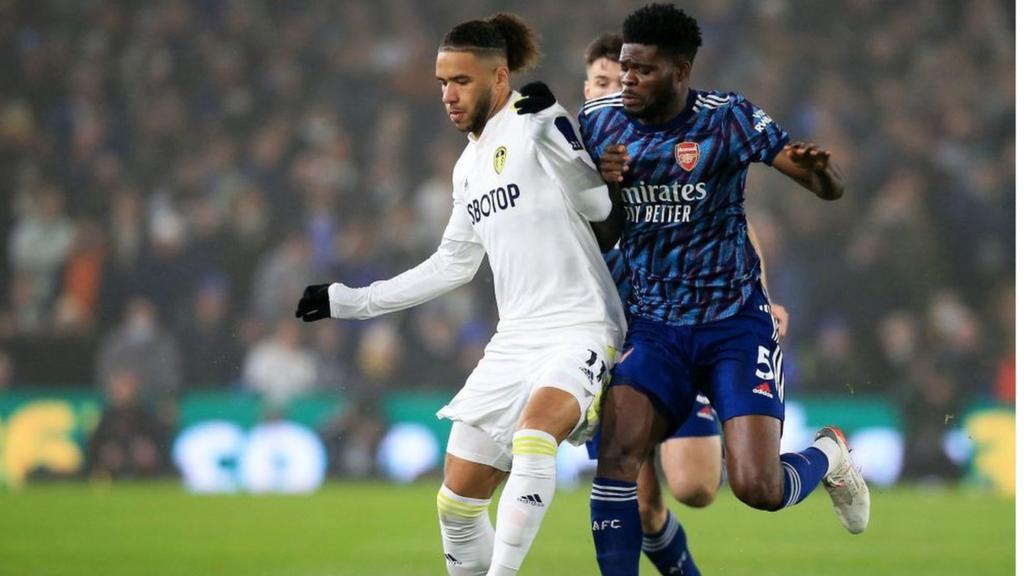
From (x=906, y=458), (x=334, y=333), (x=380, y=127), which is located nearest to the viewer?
(x=906, y=458)

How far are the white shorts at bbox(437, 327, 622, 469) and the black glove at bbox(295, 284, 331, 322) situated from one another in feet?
2.24

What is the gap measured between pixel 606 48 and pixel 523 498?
2.32 metres

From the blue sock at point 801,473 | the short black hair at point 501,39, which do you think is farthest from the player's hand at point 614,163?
the blue sock at point 801,473

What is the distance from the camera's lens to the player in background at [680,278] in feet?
16.7

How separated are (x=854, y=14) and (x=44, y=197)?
818 centimetres

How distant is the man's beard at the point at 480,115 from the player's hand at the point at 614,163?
53 cm

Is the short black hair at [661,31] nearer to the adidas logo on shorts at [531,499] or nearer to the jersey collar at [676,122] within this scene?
the jersey collar at [676,122]

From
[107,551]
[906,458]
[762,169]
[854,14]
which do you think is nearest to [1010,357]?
[906,458]

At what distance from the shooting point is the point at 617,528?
5.02m

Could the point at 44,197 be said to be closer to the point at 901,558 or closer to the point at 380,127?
the point at 380,127

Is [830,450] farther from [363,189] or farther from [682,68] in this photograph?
[363,189]

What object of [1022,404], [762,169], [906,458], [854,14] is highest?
[854,14]

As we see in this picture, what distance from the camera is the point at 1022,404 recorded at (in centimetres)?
493

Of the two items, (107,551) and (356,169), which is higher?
(356,169)
